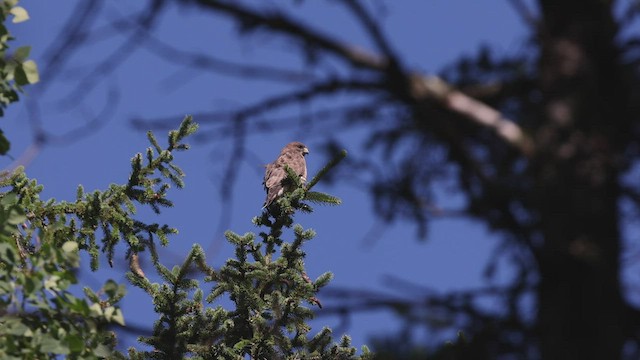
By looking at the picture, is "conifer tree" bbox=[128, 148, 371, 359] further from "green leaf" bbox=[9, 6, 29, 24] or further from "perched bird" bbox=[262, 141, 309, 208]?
"green leaf" bbox=[9, 6, 29, 24]

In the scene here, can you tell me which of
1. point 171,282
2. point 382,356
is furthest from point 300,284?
point 382,356

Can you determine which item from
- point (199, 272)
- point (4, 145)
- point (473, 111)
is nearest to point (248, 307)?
point (199, 272)

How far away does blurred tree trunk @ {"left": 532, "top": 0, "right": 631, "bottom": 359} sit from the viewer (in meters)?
2.82

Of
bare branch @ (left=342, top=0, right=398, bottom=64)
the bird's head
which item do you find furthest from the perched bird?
bare branch @ (left=342, top=0, right=398, bottom=64)

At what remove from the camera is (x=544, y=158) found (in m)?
2.88

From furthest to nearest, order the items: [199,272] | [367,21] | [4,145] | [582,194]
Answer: [199,272], [4,145], [582,194], [367,21]

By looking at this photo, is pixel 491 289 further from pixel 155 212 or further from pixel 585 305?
pixel 155 212

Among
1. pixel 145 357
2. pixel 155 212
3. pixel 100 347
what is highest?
pixel 155 212

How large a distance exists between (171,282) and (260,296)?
107 centimetres

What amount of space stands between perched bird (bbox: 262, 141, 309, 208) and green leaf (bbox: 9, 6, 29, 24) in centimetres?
530

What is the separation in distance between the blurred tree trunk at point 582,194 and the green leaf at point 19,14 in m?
3.54

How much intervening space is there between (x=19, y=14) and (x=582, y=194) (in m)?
3.82

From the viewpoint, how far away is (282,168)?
12695 millimetres

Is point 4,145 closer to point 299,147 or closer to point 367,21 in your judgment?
point 367,21
